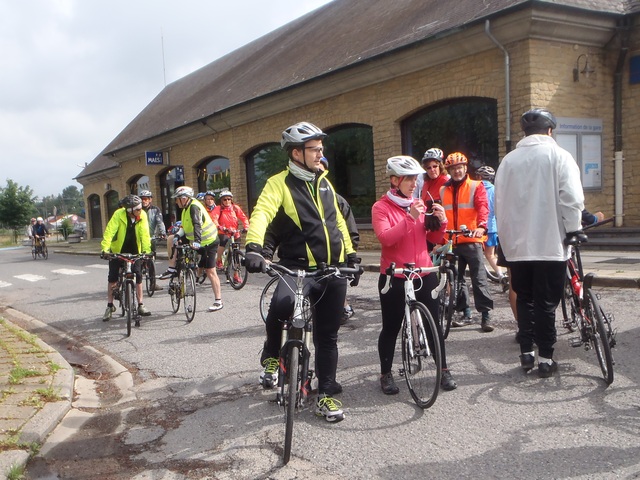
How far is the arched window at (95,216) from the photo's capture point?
38250 mm

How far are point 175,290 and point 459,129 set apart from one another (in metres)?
7.96

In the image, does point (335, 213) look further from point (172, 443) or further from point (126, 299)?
point (126, 299)

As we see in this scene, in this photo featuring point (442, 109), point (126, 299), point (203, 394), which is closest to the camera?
point (203, 394)

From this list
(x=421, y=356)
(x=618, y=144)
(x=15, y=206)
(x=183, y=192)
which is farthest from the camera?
(x=15, y=206)

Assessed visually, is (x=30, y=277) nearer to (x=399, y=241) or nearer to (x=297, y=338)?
(x=399, y=241)

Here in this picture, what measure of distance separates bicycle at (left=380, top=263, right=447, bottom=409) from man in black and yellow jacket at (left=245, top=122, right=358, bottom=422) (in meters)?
0.40

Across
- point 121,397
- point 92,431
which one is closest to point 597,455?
point 92,431

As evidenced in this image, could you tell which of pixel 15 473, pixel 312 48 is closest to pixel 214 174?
pixel 312 48

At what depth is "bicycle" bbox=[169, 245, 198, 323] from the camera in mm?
8227

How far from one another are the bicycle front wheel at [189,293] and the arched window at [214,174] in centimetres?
1444

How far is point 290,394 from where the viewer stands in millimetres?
3482

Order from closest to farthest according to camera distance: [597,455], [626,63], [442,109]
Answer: [597,455]
[626,63]
[442,109]

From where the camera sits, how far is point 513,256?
4605 millimetres

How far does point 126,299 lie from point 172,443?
399 centimetres
